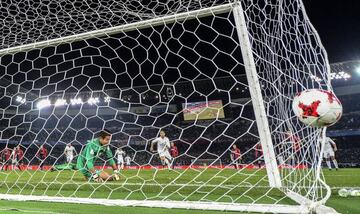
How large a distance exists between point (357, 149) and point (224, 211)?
2400cm

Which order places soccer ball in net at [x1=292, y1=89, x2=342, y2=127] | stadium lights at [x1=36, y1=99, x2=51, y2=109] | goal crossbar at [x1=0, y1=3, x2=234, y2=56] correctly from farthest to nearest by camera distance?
stadium lights at [x1=36, y1=99, x2=51, y2=109]
goal crossbar at [x1=0, y1=3, x2=234, y2=56]
soccer ball in net at [x1=292, y1=89, x2=342, y2=127]

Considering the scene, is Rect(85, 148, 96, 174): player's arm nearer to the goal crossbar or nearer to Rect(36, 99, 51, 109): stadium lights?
the goal crossbar

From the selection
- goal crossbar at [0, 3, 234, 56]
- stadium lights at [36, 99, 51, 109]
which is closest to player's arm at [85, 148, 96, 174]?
goal crossbar at [0, 3, 234, 56]

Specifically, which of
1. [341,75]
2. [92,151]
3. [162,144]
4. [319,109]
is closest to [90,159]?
[92,151]

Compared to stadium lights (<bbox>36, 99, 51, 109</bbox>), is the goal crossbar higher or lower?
higher

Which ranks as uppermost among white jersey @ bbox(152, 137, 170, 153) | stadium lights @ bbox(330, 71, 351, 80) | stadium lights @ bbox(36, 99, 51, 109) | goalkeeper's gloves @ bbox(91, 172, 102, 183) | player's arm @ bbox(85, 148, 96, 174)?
stadium lights @ bbox(36, 99, 51, 109)

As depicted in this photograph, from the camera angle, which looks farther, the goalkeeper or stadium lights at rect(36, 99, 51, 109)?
stadium lights at rect(36, 99, 51, 109)

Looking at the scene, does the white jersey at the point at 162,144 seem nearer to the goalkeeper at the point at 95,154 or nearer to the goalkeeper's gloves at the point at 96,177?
the goalkeeper at the point at 95,154

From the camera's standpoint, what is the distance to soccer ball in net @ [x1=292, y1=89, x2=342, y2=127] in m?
2.53

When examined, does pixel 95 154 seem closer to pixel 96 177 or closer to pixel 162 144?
pixel 96 177

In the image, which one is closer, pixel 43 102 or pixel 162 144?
pixel 162 144

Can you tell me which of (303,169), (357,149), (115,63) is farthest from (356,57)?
(303,169)

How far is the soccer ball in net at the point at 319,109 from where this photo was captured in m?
2.53

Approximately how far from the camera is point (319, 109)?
2.54 meters
